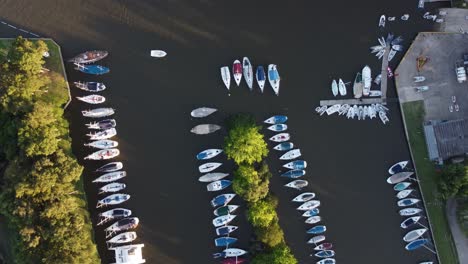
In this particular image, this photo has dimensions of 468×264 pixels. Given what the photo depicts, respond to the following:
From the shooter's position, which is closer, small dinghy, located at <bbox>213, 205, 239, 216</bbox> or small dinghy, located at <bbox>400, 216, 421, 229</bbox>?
small dinghy, located at <bbox>213, 205, 239, 216</bbox>

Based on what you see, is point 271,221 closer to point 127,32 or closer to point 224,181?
point 224,181

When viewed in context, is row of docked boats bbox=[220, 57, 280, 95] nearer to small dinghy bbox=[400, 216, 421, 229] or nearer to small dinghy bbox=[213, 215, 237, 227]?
small dinghy bbox=[213, 215, 237, 227]

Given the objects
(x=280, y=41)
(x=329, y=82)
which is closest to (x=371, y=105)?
(x=329, y=82)

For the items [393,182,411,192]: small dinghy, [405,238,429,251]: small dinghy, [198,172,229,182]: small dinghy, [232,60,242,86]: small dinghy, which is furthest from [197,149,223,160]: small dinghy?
[405,238,429,251]: small dinghy

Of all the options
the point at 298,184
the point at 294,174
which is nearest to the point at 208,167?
the point at 294,174

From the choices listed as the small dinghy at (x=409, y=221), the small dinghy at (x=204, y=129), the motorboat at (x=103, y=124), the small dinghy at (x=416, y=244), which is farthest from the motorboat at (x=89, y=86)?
the small dinghy at (x=416, y=244)

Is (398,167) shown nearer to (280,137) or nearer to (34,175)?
(280,137)
